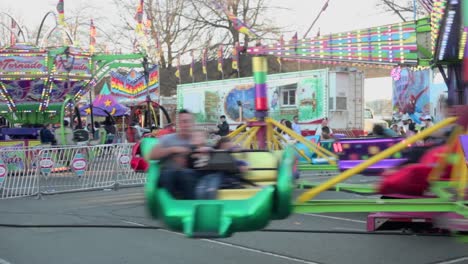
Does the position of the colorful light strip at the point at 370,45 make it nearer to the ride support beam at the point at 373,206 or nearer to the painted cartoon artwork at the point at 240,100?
the ride support beam at the point at 373,206

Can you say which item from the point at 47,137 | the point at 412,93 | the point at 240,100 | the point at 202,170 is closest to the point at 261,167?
the point at 202,170

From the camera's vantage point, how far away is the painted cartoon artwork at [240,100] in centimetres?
2331

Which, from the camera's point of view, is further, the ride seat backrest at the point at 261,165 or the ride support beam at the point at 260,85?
the ride support beam at the point at 260,85

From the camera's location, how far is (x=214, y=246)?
7.27 m

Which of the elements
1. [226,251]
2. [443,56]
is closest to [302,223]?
[226,251]

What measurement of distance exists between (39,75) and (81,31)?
34.9m

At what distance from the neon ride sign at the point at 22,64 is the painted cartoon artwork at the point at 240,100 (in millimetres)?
8428

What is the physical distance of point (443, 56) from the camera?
8.81 meters

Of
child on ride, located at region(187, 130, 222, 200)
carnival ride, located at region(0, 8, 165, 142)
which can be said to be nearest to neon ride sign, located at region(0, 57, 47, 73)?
carnival ride, located at region(0, 8, 165, 142)

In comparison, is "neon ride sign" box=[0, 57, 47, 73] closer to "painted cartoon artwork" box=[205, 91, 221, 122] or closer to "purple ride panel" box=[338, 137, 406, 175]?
"painted cartoon artwork" box=[205, 91, 221, 122]

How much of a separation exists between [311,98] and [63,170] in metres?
11.0

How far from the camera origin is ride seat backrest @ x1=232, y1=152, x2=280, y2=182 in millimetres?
5281

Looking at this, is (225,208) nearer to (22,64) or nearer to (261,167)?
(261,167)

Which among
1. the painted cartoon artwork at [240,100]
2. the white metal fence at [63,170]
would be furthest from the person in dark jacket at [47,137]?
the painted cartoon artwork at [240,100]
